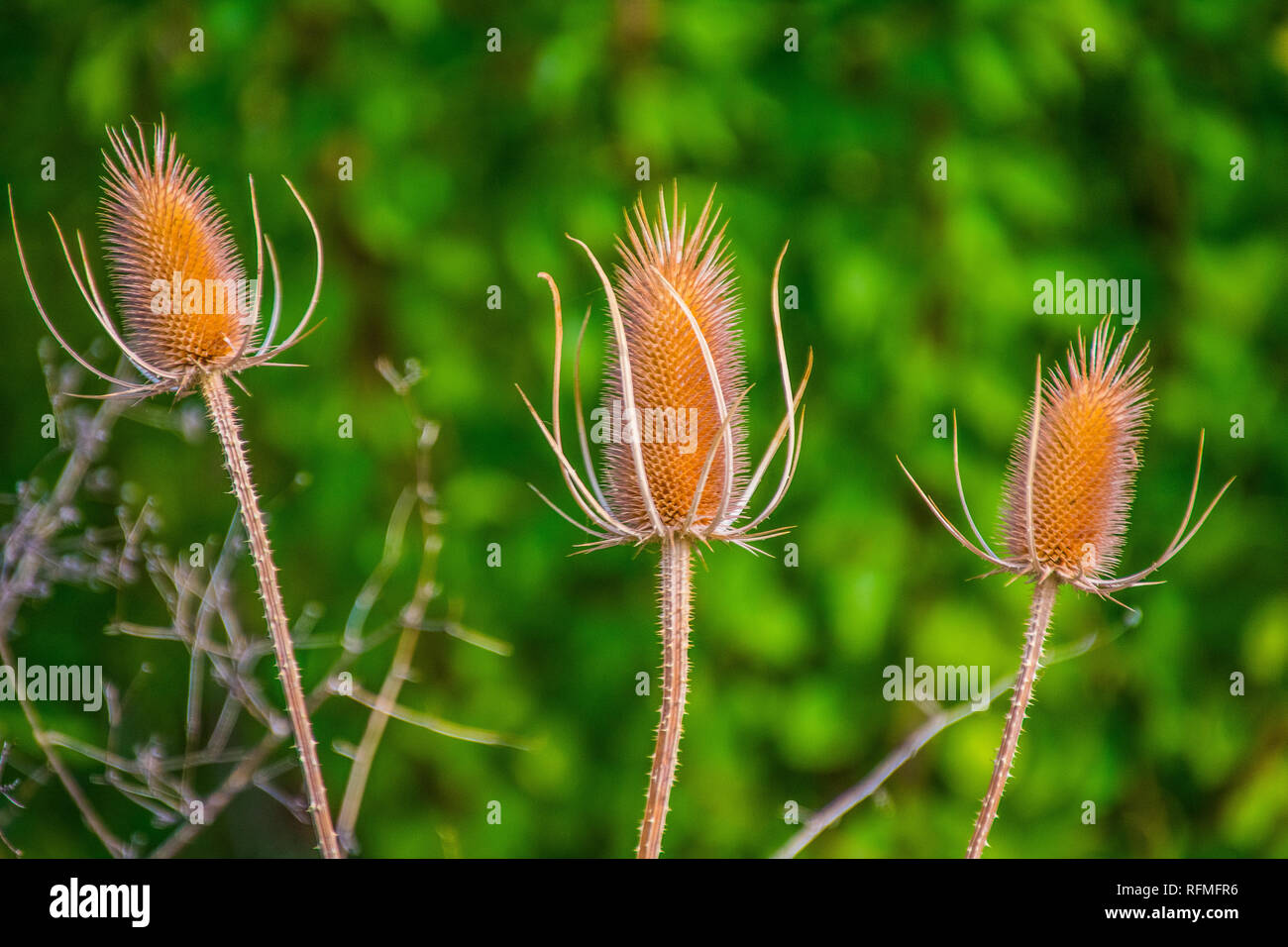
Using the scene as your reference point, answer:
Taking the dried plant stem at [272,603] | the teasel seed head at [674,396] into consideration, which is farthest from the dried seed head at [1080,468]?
the dried plant stem at [272,603]

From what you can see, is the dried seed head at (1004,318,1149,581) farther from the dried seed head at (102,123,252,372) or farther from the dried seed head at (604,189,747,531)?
the dried seed head at (102,123,252,372)

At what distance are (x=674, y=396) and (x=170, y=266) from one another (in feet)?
0.98

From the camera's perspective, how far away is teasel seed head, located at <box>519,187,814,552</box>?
0.65 m

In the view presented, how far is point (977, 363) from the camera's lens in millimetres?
1820

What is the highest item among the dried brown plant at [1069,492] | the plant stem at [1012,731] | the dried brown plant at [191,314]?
the dried brown plant at [191,314]

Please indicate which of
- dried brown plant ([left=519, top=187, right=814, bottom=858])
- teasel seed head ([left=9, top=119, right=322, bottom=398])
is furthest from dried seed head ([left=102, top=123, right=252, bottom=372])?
dried brown plant ([left=519, top=187, right=814, bottom=858])

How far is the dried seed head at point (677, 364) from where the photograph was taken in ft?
2.15

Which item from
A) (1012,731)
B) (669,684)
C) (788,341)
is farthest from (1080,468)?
(788,341)

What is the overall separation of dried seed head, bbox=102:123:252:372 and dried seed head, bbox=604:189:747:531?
242 millimetres

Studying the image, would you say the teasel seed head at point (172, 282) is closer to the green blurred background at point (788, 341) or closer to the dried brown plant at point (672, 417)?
the dried brown plant at point (672, 417)

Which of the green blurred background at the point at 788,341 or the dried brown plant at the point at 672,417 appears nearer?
the dried brown plant at the point at 672,417

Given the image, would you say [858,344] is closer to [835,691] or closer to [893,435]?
[893,435]

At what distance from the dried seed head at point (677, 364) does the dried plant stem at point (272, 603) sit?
214 millimetres

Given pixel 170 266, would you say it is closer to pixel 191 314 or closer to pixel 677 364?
pixel 191 314
